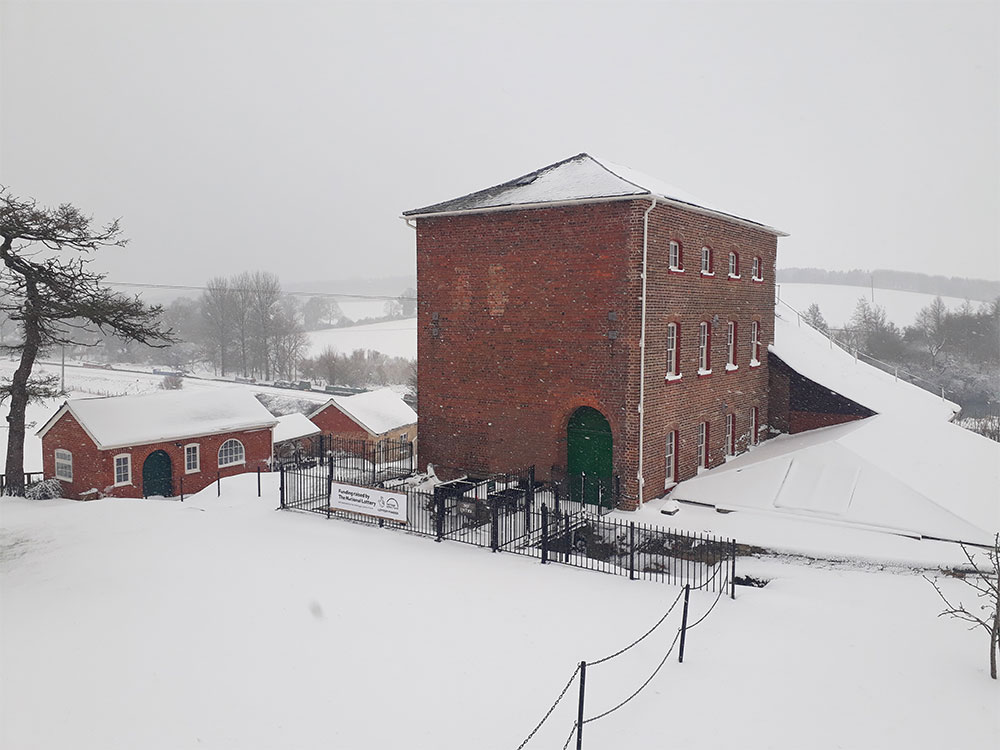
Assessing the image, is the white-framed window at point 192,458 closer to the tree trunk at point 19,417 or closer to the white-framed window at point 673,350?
the tree trunk at point 19,417

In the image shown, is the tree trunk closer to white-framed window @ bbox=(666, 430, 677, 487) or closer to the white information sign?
the white information sign

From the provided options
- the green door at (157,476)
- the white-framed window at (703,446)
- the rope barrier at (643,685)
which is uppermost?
the white-framed window at (703,446)

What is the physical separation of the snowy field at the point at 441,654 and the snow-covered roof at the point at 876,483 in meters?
2.73

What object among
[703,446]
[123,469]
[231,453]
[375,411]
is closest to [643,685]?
[703,446]

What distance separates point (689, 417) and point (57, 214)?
2338cm

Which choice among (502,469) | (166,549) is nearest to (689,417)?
(502,469)

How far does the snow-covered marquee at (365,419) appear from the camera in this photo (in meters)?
37.2

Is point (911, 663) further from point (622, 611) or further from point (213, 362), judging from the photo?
point (213, 362)

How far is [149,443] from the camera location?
1049 inches

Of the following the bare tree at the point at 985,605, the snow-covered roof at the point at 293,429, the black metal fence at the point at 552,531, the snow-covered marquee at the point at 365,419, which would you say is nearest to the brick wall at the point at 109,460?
the snow-covered roof at the point at 293,429

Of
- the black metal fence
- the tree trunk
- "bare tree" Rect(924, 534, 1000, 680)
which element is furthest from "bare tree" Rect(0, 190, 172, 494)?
"bare tree" Rect(924, 534, 1000, 680)

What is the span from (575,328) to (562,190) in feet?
12.1

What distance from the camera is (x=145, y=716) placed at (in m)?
8.20

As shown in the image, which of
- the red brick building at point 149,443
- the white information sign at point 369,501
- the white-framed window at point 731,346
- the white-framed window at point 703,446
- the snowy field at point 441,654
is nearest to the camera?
the snowy field at point 441,654
